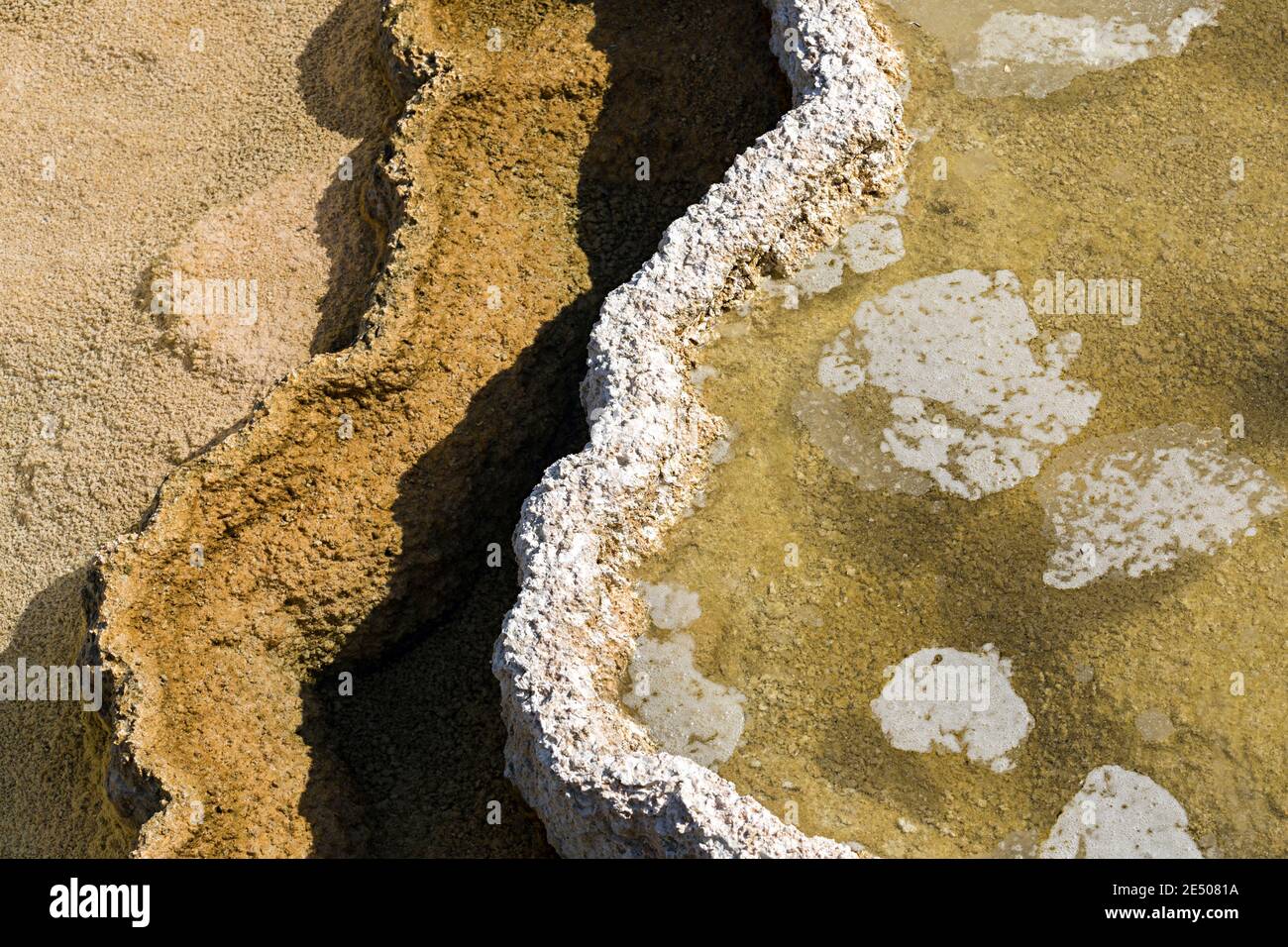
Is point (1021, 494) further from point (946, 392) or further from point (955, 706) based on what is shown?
point (955, 706)

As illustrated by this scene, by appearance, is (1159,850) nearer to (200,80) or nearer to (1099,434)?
(1099,434)

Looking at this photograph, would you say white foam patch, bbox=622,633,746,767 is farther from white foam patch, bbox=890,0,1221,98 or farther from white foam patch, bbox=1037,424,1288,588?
white foam patch, bbox=890,0,1221,98

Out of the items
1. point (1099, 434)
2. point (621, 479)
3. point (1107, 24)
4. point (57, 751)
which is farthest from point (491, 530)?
point (1107, 24)

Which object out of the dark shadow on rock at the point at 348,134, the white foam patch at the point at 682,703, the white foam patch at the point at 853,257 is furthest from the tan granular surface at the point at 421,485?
the white foam patch at the point at 853,257

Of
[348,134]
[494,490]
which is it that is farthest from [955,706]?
[348,134]

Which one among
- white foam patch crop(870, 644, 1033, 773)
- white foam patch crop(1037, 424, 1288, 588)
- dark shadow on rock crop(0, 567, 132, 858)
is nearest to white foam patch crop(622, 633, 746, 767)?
white foam patch crop(870, 644, 1033, 773)

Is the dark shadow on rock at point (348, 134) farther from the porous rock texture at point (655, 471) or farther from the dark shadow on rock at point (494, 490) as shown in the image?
the porous rock texture at point (655, 471)
